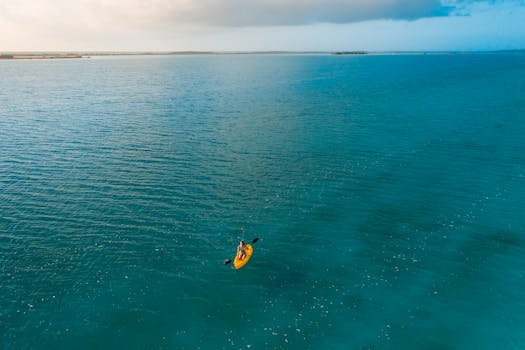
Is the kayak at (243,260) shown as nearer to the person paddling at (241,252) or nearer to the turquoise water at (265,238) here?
the person paddling at (241,252)

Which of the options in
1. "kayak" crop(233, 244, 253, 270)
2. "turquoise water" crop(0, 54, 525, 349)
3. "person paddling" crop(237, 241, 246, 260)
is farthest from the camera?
"person paddling" crop(237, 241, 246, 260)

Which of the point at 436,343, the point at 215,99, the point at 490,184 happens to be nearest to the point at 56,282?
the point at 436,343

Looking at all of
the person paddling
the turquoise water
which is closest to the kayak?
the person paddling

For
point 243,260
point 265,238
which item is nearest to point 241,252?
point 243,260

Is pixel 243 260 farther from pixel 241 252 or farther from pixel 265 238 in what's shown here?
pixel 265 238

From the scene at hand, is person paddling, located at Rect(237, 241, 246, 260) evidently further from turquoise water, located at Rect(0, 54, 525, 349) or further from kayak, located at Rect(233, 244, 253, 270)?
turquoise water, located at Rect(0, 54, 525, 349)

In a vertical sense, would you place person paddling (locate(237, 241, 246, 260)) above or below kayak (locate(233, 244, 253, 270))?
above

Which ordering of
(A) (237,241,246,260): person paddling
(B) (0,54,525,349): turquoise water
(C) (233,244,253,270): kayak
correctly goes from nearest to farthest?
(B) (0,54,525,349): turquoise water
(C) (233,244,253,270): kayak
(A) (237,241,246,260): person paddling

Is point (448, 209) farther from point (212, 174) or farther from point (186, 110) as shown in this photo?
point (186, 110)

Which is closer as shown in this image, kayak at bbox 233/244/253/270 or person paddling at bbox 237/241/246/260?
kayak at bbox 233/244/253/270
